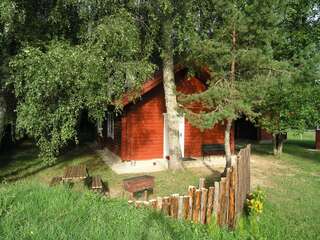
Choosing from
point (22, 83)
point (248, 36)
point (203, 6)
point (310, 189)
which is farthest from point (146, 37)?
point (310, 189)

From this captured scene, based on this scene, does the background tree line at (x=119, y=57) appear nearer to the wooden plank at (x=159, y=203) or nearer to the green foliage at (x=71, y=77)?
the green foliage at (x=71, y=77)

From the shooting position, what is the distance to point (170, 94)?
48.4 ft

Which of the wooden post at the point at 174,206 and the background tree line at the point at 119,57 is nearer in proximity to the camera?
the wooden post at the point at 174,206

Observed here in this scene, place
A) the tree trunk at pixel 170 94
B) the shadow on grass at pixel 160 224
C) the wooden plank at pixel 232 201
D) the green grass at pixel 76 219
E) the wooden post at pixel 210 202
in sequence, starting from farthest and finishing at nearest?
the tree trunk at pixel 170 94 < the wooden plank at pixel 232 201 < the wooden post at pixel 210 202 < the shadow on grass at pixel 160 224 < the green grass at pixel 76 219

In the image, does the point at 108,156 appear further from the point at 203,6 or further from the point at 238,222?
the point at 238,222

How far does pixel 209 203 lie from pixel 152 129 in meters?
11.1

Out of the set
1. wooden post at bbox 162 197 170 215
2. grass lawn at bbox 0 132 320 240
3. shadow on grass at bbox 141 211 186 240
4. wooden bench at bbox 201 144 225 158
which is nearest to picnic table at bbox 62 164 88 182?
grass lawn at bbox 0 132 320 240

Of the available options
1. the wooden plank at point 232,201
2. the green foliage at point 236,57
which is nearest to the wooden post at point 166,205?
the wooden plank at point 232,201

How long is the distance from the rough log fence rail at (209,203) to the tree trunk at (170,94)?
723cm

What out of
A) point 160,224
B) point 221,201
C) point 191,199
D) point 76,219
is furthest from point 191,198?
point 76,219

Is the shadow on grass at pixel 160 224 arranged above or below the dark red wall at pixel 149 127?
below

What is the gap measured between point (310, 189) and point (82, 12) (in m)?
9.90

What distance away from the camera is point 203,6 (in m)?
14.3

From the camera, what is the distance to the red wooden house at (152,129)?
17.1 metres
